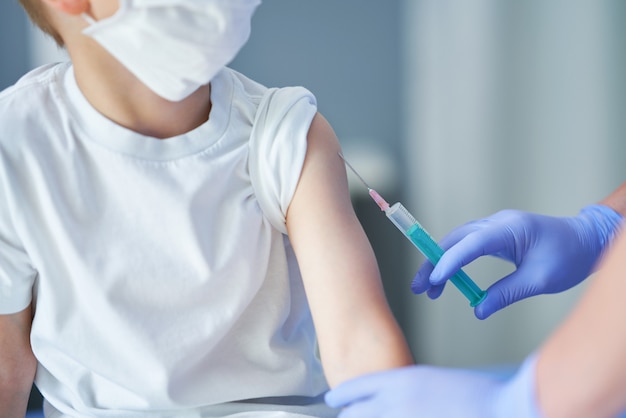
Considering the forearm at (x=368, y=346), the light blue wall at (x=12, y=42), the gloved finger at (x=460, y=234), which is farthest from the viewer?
the light blue wall at (x=12, y=42)

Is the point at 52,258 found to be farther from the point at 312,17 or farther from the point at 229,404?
the point at 312,17

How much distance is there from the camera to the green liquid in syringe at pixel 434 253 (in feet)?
4.46

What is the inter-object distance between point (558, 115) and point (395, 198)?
69 cm

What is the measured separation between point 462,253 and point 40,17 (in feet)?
2.67

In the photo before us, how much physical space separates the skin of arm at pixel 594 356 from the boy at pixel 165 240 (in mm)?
287

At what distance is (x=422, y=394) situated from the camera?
1081 millimetres

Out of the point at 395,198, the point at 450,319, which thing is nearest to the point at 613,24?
the point at 395,198

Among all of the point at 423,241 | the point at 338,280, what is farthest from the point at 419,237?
the point at 338,280

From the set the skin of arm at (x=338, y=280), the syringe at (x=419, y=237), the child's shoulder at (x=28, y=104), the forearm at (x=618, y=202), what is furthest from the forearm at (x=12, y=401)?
the forearm at (x=618, y=202)

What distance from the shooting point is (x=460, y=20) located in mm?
2928

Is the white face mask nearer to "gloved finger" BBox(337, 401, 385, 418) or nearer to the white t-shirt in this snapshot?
the white t-shirt

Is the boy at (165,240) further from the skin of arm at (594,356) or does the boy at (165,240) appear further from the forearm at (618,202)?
the forearm at (618,202)

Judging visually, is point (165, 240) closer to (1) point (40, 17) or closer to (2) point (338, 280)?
(2) point (338, 280)

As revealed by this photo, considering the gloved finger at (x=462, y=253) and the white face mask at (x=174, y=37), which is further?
the gloved finger at (x=462, y=253)
